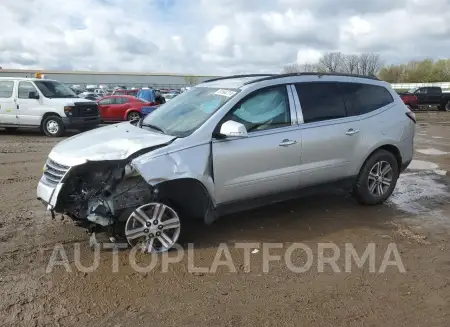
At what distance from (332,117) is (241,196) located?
166 cm

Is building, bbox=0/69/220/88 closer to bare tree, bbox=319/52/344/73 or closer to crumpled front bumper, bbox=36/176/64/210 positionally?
bare tree, bbox=319/52/344/73

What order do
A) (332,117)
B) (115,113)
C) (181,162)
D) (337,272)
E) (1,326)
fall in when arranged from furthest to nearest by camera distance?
1. (115,113)
2. (332,117)
3. (181,162)
4. (337,272)
5. (1,326)

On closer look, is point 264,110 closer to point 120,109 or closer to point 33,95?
point 33,95

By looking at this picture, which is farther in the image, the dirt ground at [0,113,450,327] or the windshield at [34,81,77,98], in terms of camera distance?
the windshield at [34,81,77,98]

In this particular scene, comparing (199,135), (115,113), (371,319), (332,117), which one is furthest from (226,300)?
(115,113)

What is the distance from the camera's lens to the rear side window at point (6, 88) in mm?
13836

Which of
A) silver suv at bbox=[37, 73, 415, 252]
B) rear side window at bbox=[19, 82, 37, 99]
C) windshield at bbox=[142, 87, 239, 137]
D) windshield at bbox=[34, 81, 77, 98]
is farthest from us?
windshield at bbox=[34, 81, 77, 98]

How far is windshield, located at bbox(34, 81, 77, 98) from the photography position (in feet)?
45.5

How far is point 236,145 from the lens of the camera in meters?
4.55

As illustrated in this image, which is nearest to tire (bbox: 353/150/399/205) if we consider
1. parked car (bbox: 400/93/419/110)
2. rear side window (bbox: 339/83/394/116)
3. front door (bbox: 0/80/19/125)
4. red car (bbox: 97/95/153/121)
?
rear side window (bbox: 339/83/394/116)

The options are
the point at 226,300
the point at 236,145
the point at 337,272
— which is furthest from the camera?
the point at 236,145

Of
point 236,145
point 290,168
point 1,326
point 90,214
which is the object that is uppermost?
point 236,145

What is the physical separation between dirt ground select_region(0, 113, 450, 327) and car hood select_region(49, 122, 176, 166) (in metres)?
1.00

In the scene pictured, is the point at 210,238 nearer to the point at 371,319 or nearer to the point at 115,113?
the point at 371,319
